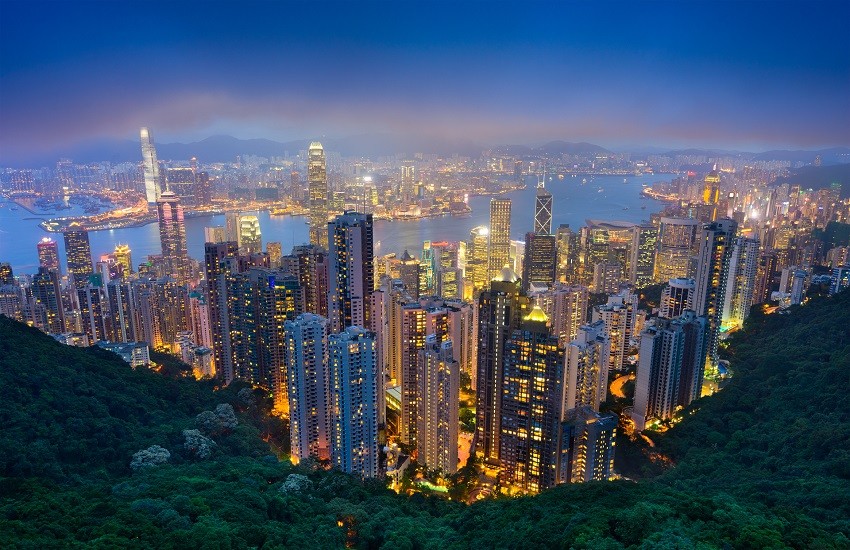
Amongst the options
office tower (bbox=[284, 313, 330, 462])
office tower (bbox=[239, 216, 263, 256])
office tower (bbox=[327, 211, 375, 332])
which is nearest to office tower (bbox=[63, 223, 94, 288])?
office tower (bbox=[239, 216, 263, 256])

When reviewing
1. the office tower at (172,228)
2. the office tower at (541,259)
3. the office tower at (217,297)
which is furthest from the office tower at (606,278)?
the office tower at (172,228)

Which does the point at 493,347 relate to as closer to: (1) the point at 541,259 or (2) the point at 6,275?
(1) the point at 541,259

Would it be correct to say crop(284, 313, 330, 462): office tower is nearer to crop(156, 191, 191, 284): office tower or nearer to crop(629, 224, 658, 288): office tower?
crop(156, 191, 191, 284): office tower

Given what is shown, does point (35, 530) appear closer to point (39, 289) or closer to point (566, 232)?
point (39, 289)

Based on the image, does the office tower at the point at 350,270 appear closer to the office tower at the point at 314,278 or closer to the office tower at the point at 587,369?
the office tower at the point at 314,278

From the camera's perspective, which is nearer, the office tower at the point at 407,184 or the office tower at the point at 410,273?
the office tower at the point at 410,273

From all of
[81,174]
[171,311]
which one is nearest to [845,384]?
[171,311]
